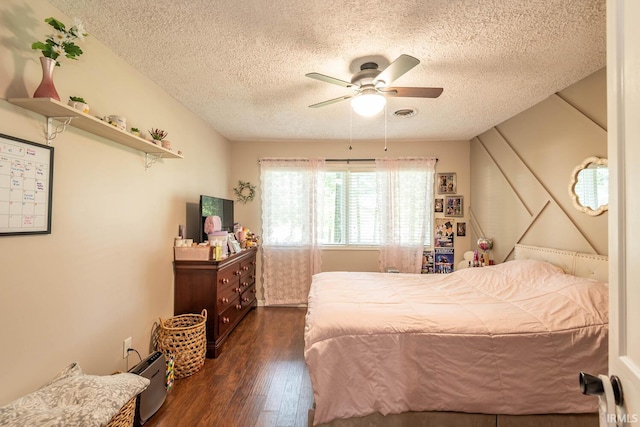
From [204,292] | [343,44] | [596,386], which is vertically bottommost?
[204,292]

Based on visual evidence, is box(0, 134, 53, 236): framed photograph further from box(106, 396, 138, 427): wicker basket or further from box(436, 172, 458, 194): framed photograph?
box(436, 172, 458, 194): framed photograph

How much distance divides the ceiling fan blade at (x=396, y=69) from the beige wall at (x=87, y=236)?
191cm

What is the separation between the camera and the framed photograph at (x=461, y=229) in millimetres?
4363

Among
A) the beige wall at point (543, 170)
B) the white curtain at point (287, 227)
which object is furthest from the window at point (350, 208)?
the beige wall at point (543, 170)

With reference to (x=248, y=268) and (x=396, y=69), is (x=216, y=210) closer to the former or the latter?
(x=248, y=268)

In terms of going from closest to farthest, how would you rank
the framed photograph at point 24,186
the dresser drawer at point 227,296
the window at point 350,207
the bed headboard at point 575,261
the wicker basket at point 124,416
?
the framed photograph at point 24,186
the wicker basket at point 124,416
the bed headboard at point 575,261
the dresser drawer at point 227,296
the window at point 350,207

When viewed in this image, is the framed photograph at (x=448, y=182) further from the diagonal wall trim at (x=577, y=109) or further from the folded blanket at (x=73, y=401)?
the folded blanket at (x=73, y=401)

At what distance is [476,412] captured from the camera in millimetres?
1663

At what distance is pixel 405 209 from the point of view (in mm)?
4367

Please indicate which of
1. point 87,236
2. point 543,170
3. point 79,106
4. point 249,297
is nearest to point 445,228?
point 543,170

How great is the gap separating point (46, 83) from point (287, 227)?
3.23m

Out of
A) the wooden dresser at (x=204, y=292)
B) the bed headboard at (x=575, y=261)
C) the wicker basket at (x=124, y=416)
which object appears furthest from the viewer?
the wooden dresser at (x=204, y=292)

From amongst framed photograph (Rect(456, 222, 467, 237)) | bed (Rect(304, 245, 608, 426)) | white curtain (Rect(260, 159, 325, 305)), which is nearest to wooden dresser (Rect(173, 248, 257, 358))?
bed (Rect(304, 245, 608, 426))

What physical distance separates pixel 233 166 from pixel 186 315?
245 centimetres
